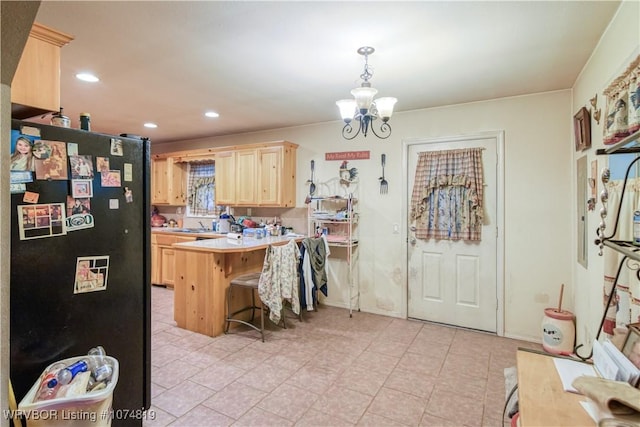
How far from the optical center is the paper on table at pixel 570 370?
3.63ft

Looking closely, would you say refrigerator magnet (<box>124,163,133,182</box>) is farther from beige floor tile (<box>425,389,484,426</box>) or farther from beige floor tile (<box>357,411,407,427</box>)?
beige floor tile (<box>425,389,484,426</box>)

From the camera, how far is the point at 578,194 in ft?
9.38

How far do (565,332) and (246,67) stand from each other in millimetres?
3510

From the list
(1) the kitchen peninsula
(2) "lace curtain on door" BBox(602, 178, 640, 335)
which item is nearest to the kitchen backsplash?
(1) the kitchen peninsula

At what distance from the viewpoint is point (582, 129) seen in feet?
8.38

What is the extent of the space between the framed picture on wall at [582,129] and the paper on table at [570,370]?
196 centimetres

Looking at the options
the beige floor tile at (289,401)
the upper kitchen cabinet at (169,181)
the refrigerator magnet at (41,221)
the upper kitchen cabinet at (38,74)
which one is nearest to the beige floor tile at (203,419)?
the beige floor tile at (289,401)

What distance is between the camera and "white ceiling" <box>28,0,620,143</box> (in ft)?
5.98

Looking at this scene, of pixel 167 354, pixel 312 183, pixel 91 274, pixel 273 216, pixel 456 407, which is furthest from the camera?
pixel 273 216

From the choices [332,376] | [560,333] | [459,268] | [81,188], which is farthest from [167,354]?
[560,333]

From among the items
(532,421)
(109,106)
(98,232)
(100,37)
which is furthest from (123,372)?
(109,106)

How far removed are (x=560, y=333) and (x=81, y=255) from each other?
11.8 ft

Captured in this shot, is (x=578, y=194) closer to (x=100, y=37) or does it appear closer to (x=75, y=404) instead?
(x=75, y=404)

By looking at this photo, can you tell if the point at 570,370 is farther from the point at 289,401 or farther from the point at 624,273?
the point at 289,401
